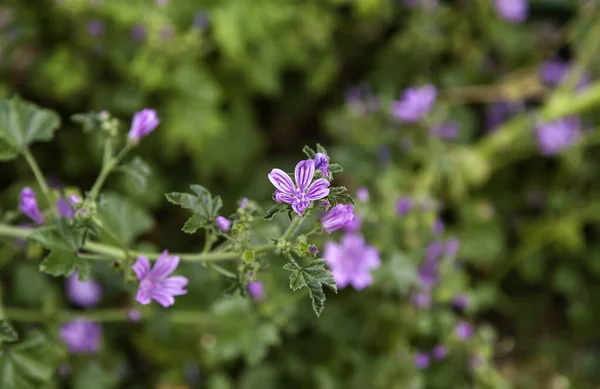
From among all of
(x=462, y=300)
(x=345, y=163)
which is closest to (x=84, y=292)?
(x=345, y=163)

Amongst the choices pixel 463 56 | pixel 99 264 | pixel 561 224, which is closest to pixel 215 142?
pixel 99 264

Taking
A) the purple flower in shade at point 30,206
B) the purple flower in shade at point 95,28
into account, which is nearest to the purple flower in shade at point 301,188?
the purple flower in shade at point 30,206

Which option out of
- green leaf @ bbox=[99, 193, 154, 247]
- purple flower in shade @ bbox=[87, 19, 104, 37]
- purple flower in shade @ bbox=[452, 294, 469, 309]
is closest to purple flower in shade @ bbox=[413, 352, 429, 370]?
purple flower in shade @ bbox=[452, 294, 469, 309]

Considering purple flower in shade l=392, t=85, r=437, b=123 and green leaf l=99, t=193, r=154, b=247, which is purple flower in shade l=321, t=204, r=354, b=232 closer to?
green leaf l=99, t=193, r=154, b=247

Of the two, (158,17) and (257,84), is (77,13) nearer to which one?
(158,17)

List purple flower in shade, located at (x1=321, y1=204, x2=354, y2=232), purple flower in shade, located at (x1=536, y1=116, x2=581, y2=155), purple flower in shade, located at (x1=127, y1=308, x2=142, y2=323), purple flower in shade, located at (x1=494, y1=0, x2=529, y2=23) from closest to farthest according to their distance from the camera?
purple flower in shade, located at (x1=321, y1=204, x2=354, y2=232)
purple flower in shade, located at (x1=127, y1=308, x2=142, y2=323)
purple flower in shade, located at (x1=536, y1=116, x2=581, y2=155)
purple flower in shade, located at (x1=494, y1=0, x2=529, y2=23)

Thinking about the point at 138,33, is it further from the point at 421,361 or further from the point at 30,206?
the point at 421,361

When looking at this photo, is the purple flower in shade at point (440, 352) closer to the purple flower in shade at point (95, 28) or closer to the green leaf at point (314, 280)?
the green leaf at point (314, 280)

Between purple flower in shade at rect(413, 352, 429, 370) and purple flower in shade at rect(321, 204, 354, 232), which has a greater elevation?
purple flower in shade at rect(413, 352, 429, 370)

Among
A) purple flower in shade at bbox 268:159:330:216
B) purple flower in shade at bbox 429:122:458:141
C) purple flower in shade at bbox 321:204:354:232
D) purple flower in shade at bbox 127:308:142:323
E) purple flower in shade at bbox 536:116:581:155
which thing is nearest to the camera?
purple flower in shade at bbox 268:159:330:216
